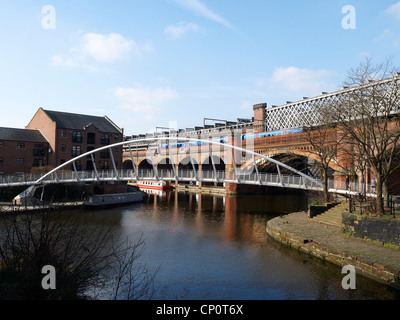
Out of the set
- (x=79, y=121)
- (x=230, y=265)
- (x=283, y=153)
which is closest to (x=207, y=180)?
(x=283, y=153)

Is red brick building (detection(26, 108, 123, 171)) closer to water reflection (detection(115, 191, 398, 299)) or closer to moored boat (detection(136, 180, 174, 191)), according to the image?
moored boat (detection(136, 180, 174, 191))

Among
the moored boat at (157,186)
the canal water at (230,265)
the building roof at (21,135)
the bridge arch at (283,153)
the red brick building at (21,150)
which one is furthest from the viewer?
the moored boat at (157,186)

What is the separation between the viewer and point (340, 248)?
1603 centimetres

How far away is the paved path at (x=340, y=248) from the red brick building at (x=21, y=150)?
34856 millimetres

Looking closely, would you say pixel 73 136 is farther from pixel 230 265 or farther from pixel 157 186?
pixel 230 265

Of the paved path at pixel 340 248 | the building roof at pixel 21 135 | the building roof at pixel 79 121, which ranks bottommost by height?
the paved path at pixel 340 248

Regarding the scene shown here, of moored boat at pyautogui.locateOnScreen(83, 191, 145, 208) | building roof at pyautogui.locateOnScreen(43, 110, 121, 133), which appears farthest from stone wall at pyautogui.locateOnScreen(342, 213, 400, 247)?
building roof at pyautogui.locateOnScreen(43, 110, 121, 133)

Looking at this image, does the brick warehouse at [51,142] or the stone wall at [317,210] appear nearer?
the stone wall at [317,210]

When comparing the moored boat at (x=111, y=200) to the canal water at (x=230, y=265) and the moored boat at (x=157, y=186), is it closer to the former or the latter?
the canal water at (x=230, y=265)

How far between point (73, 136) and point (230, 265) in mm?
36170

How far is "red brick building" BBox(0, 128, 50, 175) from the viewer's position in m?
41.4

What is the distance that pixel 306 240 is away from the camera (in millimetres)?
18141

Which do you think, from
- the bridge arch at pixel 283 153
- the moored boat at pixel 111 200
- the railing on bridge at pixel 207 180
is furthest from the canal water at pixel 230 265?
the bridge arch at pixel 283 153

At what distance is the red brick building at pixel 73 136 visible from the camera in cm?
4462
